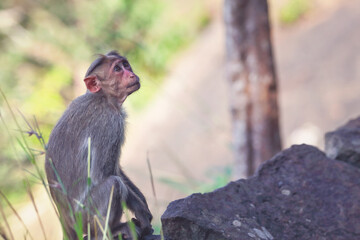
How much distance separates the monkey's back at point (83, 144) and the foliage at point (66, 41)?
11.4m

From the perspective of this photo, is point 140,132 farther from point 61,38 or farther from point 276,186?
point 276,186

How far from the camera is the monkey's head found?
3.73 meters

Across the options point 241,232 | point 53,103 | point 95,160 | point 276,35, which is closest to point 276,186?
point 241,232

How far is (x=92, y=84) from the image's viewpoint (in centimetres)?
368

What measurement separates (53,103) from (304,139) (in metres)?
7.91

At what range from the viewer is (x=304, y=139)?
33.2ft

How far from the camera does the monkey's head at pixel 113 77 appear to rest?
3.73m

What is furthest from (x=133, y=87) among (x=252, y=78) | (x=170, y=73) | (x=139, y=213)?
(x=170, y=73)

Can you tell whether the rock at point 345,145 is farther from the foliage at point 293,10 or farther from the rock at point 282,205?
the foliage at point 293,10

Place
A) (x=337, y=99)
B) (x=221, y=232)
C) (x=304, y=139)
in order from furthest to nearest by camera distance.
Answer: (x=337, y=99) → (x=304, y=139) → (x=221, y=232)

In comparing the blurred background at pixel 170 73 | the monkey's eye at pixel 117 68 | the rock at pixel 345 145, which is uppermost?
the blurred background at pixel 170 73

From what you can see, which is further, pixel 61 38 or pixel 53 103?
pixel 61 38

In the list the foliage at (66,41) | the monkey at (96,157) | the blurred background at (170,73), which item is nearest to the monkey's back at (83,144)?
the monkey at (96,157)

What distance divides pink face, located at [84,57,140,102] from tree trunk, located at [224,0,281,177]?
2827 millimetres
